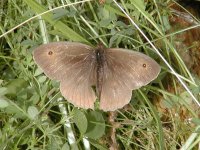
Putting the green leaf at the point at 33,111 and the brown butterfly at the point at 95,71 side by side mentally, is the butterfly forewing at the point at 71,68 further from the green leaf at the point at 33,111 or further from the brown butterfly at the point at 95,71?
the green leaf at the point at 33,111

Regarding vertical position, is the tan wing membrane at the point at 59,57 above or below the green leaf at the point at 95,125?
above

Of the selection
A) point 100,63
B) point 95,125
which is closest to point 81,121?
point 95,125

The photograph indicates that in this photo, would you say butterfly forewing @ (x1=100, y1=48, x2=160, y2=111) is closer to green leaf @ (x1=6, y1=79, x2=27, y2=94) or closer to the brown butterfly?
the brown butterfly

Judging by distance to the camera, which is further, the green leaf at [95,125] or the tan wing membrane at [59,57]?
the green leaf at [95,125]

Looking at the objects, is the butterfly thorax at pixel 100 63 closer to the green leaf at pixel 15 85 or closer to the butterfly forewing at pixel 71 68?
the butterfly forewing at pixel 71 68

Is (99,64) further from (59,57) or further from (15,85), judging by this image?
(15,85)

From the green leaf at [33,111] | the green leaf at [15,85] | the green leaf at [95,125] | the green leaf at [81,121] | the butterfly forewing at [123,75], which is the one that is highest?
the butterfly forewing at [123,75]

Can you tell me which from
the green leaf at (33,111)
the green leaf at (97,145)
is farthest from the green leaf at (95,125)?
the green leaf at (33,111)
